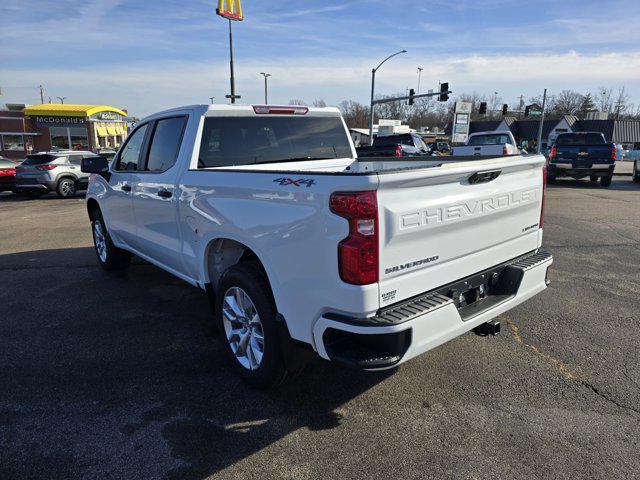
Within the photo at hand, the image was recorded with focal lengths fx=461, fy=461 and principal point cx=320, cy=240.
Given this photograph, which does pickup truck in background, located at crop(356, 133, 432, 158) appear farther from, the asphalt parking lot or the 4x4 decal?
the 4x4 decal

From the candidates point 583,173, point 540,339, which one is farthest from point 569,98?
point 540,339

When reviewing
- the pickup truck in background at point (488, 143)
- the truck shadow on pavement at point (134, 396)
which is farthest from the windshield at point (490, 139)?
the truck shadow on pavement at point (134, 396)

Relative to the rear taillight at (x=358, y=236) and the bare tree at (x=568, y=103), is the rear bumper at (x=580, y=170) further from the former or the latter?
the bare tree at (x=568, y=103)

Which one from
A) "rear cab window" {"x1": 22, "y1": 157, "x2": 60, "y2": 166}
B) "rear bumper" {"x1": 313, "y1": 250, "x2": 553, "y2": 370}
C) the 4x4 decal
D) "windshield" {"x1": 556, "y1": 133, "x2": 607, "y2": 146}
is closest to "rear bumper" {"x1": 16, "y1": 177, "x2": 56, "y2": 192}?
"rear cab window" {"x1": 22, "y1": 157, "x2": 60, "y2": 166}

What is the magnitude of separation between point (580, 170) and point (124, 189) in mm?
16620

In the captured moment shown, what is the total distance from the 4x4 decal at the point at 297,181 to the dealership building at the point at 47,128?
1565 inches

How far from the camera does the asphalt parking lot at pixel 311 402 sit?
101 inches

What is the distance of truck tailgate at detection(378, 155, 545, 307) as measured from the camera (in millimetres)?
2447

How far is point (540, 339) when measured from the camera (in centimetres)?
403

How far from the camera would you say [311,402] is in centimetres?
314

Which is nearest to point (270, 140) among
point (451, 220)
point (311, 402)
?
point (451, 220)

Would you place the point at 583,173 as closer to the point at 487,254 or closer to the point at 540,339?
the point at 540,339

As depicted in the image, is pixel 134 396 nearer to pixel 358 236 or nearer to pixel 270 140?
pixel 358 236

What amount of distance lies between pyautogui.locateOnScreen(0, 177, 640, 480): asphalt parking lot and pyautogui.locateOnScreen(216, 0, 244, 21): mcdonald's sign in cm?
2384
